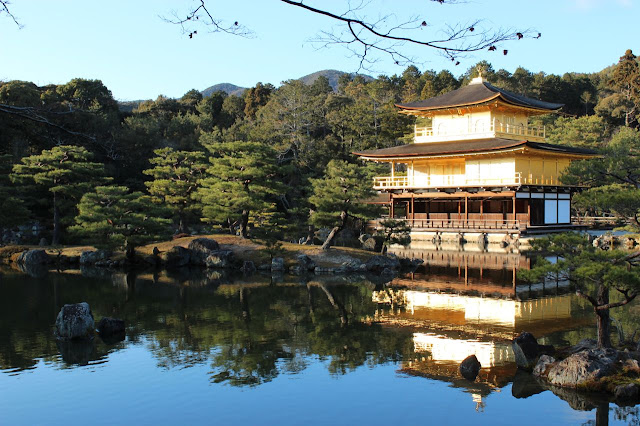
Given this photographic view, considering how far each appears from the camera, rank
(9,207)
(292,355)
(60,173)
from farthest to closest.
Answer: (60,173)
(9,207)
(292,355)

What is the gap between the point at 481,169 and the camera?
116 ft

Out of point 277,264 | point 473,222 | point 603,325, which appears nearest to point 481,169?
point 473,222

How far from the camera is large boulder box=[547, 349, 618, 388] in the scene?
9.01 metres

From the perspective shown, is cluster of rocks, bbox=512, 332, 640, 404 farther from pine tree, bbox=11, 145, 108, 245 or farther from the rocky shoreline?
pine tree, bbox=11, 145, 108, 245

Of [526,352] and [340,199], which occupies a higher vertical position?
[340,199]

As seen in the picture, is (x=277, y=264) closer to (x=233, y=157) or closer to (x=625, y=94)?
(x=233, y=157)

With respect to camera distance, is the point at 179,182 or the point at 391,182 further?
the point at 391,182

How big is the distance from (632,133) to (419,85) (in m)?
27.3

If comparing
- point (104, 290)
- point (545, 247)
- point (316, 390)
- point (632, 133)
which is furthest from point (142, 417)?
point (632, 133)

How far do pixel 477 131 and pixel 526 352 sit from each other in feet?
92.7

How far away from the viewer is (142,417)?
8125 millimetres

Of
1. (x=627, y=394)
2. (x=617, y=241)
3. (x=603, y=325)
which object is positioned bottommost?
(x=627, y=394)

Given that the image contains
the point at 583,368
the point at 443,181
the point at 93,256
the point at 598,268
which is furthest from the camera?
the point at 443,181

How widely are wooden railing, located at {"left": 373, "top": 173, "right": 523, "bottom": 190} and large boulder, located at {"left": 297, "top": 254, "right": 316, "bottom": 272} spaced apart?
43.9 ft
